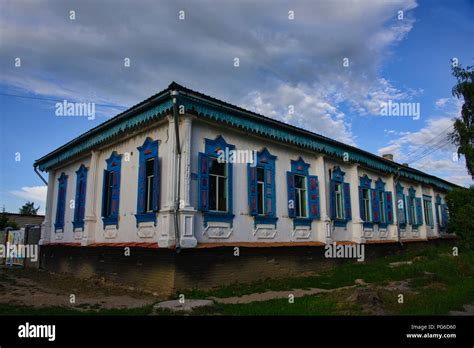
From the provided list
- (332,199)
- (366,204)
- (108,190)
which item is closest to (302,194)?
(332,199)

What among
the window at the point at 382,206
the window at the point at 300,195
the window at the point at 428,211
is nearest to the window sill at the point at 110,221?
the window at the point at 300,195

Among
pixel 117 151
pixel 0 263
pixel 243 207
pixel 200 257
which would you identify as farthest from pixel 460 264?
pixel 0 263

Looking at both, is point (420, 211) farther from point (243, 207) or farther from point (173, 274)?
point (173, 274)

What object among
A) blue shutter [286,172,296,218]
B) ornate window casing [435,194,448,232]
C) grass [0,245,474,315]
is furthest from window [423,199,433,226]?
blue shutter [286,172,296,218]

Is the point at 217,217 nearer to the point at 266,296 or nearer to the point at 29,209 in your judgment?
the point at 266,296

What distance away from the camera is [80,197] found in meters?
13.5

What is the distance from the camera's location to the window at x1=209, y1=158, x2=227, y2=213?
382 inches

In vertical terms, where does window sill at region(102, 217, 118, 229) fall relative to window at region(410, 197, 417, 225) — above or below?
below

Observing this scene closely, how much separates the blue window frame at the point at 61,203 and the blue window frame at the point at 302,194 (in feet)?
31.5

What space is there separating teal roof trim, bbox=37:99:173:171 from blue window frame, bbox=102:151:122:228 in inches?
30.3

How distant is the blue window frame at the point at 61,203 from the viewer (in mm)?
14859

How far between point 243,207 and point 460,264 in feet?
26.2

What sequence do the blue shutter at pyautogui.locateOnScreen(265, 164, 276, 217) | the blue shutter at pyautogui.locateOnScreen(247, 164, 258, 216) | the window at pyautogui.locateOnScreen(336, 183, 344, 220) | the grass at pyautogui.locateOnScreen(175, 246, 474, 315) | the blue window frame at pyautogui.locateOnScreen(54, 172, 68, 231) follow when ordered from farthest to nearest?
the blue window frame at pyautogui.locateOnScreen(54, 172, 68, 231) → the window at pyautogui.locateOnScreen(336, 183, 344, 220) → the blue shutter at pyautogui.locateOnScreen(265, 164, 276, 217) → the blue shutter at pyautogui.locateOnScreen(247, 164, 258, 216) → the grass at pyautogui.locateOnScreen(175, 246, 474, 315)

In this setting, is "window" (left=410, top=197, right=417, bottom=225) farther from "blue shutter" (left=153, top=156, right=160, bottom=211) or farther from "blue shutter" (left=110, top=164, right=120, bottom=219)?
"blue shutter" (left=110, top=164, right=120, bottom=219)
